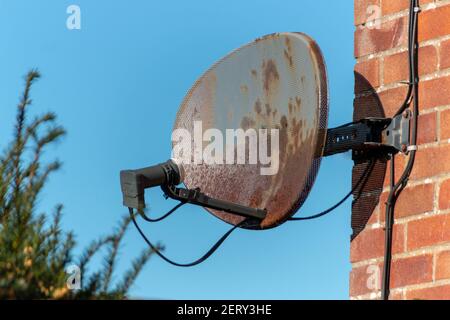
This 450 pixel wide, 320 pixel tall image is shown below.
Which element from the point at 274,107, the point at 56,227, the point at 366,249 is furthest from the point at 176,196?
the point at 56,227

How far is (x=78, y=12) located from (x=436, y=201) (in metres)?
1.74

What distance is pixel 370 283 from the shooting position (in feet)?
12.3

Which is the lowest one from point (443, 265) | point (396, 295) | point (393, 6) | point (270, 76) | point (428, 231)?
point (396, 295)

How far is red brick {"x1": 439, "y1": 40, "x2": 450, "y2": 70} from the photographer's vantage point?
3.63m

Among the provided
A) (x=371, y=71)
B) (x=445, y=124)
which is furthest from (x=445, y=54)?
(x=371, y=71)

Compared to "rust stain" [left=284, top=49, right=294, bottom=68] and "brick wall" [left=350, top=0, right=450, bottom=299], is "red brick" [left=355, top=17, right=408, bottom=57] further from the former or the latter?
"rust stain" [left=284, top=49, right=294, bottom=68]

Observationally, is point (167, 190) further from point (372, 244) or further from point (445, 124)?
point (445, 124)

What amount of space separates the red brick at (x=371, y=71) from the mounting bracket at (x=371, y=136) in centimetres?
20

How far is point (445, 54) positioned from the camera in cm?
365

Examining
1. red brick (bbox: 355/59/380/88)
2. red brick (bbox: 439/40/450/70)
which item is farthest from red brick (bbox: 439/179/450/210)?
red brick (bbox: 355/59/380/88)

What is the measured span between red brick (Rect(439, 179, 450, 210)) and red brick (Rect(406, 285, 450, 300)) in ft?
0.91

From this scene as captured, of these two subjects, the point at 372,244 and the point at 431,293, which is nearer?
the point at 431,293

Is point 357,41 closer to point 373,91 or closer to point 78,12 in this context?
point 373,91

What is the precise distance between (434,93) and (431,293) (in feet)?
2.32
